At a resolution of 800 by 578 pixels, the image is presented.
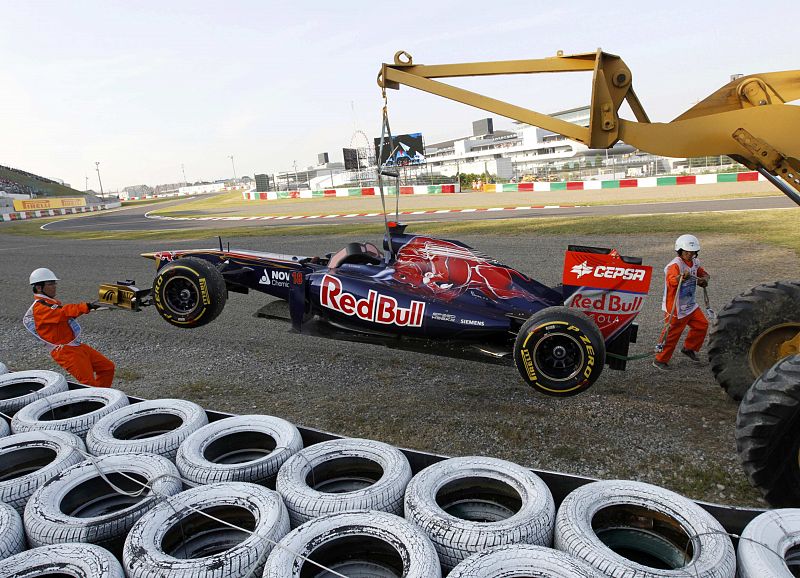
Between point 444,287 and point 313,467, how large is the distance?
9.32ft

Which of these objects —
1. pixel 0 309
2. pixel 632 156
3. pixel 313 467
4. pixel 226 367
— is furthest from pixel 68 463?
pixel 632 156

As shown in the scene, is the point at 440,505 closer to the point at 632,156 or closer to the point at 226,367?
the point at 226,367

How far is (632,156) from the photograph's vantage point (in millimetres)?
52969

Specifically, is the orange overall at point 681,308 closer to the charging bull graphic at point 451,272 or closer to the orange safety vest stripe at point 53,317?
the charging bull graphic at point 451,272

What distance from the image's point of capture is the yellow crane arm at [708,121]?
413 cm

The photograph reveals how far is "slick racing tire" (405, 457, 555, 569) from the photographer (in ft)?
7.75

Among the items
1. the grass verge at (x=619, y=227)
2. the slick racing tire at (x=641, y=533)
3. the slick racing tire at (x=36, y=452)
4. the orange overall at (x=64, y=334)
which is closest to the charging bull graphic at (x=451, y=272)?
the slick racing tire at (x=641, y=533)

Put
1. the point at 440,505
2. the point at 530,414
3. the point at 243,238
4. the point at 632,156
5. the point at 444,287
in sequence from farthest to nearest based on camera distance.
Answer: the point at 632,156 < the point at 243,238 < the point at 444,287 < the point at 530,414 < the point at 440,505

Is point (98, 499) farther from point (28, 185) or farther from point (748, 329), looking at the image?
point (28, 185)

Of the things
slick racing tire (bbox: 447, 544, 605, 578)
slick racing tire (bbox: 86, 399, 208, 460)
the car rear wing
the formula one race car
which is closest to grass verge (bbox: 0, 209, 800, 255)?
the car rear wing

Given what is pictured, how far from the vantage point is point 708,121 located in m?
4.21

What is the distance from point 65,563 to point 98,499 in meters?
0.82

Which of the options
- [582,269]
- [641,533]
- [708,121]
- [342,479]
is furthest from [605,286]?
[342,479]

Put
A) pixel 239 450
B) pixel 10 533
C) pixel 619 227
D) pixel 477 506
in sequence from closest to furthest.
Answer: pixel 10 533, pixel 477 506, pixel 239 450, pixel 619 227
